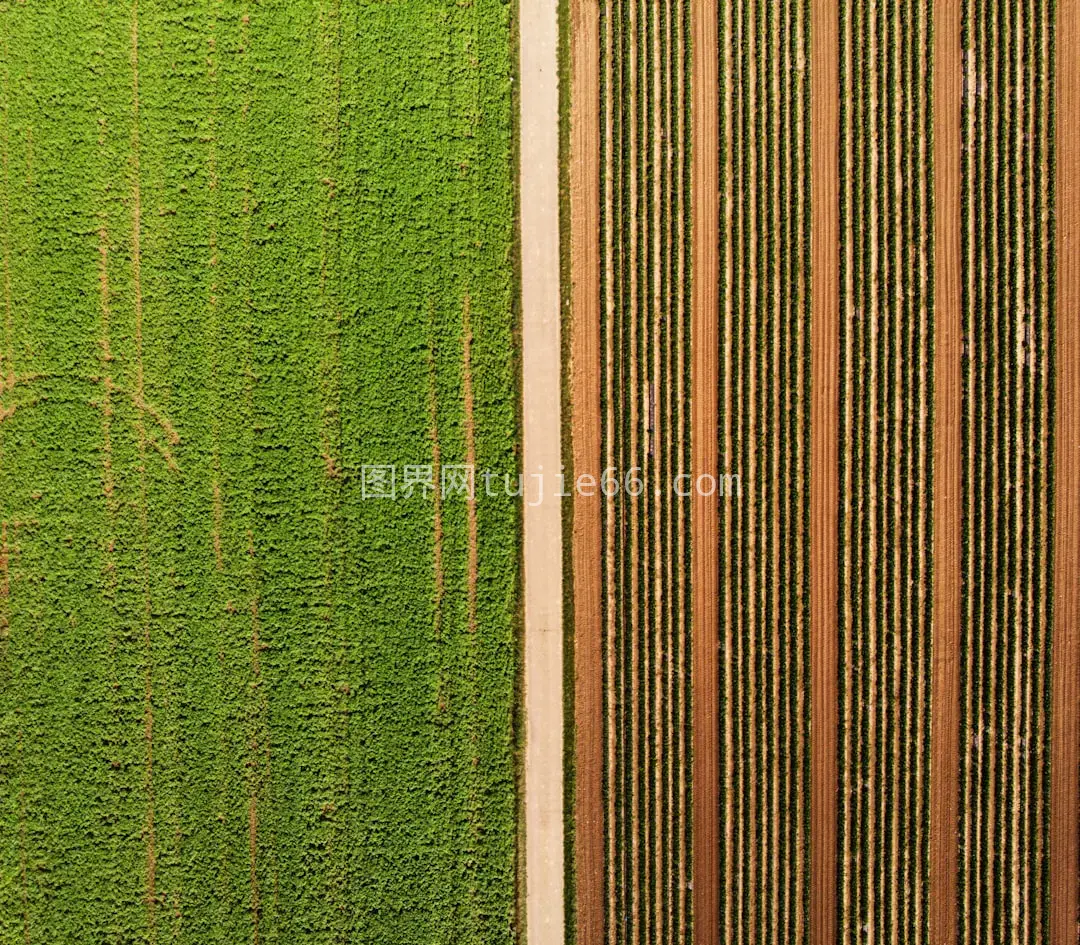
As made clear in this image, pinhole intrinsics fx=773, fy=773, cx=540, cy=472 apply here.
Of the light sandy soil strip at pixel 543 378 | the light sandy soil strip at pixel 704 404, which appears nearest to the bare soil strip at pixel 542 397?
the light sandy soil strip at pixel 543 378

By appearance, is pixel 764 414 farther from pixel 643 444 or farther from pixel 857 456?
pixel 643 444

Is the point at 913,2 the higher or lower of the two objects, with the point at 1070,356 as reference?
higher

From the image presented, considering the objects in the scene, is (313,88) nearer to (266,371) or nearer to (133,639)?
(266,371)

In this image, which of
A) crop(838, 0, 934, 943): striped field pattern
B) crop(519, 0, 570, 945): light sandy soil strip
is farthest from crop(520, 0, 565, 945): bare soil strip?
crop(838, 0, 934, 943): striped field pattern

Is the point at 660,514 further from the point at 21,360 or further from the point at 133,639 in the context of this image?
the point at 21,360

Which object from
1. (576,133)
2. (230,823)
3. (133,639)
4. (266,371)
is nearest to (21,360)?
(266,371)

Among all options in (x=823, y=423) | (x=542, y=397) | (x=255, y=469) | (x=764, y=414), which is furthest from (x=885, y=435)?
(x=255, y=469)

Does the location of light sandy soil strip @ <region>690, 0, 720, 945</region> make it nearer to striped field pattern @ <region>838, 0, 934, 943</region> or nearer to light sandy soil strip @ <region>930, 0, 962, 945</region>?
striped field pattern @ <region>838, 0, 934, 943</region>

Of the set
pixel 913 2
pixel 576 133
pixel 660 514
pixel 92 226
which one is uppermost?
pixel 913 2
